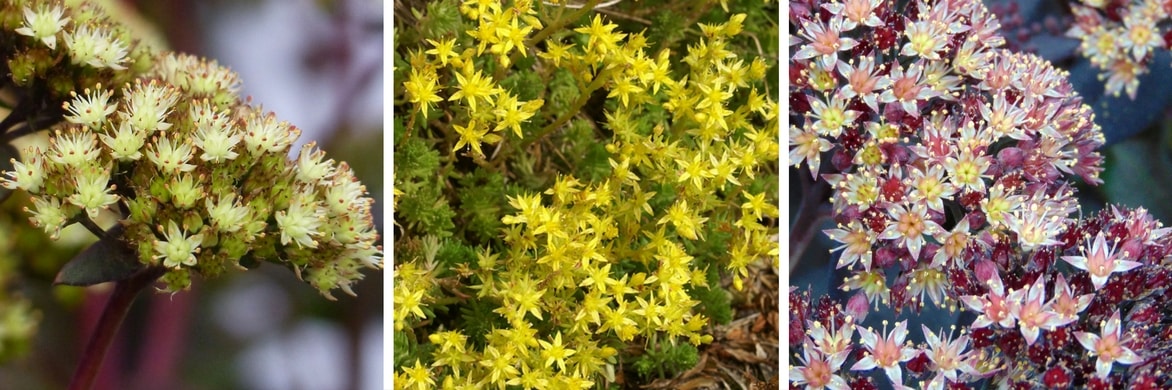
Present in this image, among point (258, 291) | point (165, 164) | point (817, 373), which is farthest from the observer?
point (817, 373)

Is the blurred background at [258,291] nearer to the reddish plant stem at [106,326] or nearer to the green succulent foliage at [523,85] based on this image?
the reddish plant stem at [106,326]

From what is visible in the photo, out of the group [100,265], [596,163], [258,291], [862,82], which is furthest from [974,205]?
[100,265]

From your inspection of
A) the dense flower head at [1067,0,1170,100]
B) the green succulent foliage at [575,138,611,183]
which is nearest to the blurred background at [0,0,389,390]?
the green succulent foliage at [575,138,611,183]

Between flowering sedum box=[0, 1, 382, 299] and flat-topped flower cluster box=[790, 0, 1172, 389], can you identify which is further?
flat-topped flower cluster box=[790, 0, 1172, 389]

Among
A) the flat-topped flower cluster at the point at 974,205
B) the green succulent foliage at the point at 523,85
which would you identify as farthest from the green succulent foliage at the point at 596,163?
the flat-topped flower cluster at the point at 974,205

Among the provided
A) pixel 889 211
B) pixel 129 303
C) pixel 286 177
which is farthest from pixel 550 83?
pixel 129 303

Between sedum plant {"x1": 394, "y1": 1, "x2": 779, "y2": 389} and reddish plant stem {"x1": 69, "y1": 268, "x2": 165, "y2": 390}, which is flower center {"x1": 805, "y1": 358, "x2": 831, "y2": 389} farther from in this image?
reddish plant stem {"x1": 69, "y1": 268, "x2": 165, "y2": 390}

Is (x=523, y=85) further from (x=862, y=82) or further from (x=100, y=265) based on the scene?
(x=100, y=265)

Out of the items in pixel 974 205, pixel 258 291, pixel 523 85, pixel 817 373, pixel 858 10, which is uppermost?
pixel 858 10
